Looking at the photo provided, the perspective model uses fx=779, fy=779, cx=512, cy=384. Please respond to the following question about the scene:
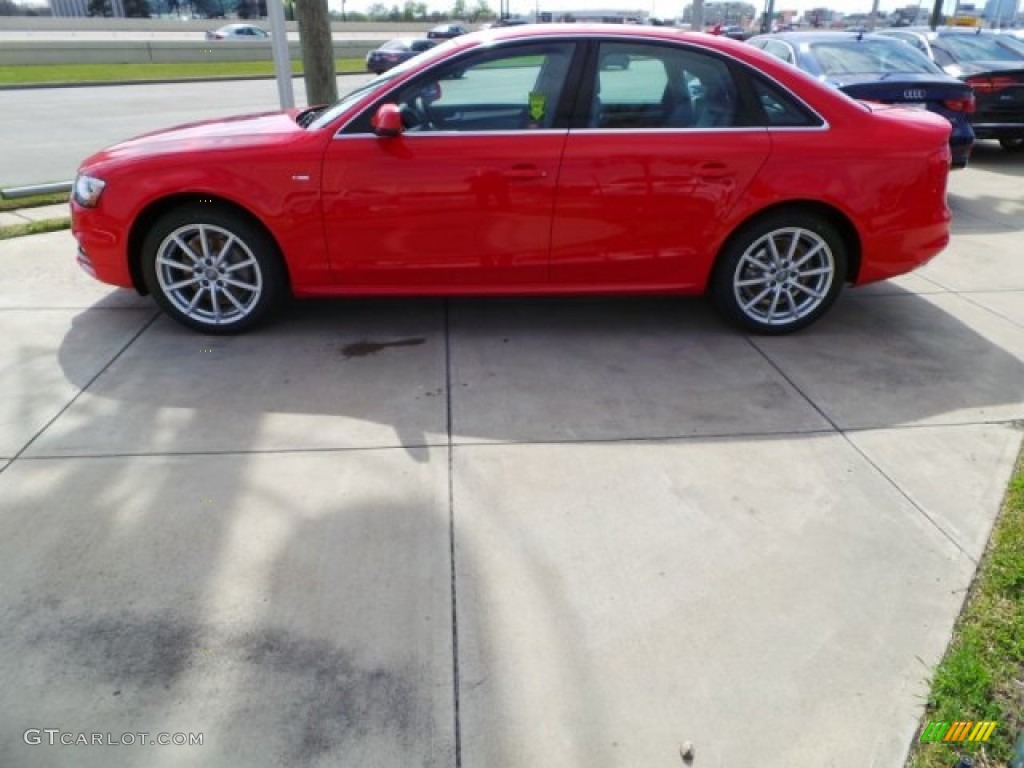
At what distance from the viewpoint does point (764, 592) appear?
2.73 meters

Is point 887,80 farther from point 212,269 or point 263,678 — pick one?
point 263,678

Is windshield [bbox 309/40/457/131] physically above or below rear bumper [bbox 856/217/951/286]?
above

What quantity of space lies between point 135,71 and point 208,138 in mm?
25052

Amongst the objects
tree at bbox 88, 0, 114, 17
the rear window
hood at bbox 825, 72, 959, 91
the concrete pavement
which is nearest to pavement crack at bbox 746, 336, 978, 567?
the concrete pavement

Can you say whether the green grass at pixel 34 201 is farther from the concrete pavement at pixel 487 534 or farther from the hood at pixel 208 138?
the hood at pixel 208 138

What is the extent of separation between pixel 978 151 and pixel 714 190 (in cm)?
895

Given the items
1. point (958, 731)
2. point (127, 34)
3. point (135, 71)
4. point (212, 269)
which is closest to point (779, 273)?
point (958, 731)

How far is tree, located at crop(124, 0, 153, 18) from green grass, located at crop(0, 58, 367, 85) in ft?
129

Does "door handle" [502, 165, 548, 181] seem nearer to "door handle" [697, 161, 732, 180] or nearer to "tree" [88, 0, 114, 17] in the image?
"door handle" [697, 161, 732, 180]

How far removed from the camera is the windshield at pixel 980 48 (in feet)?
34.7

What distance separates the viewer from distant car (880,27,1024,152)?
31.7 feet

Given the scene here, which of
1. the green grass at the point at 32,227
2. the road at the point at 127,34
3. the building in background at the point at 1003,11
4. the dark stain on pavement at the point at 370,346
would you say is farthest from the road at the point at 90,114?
the building in background at the point at 1003,11

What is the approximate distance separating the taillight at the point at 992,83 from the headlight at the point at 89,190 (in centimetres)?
1006

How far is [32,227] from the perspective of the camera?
22.0 feet
